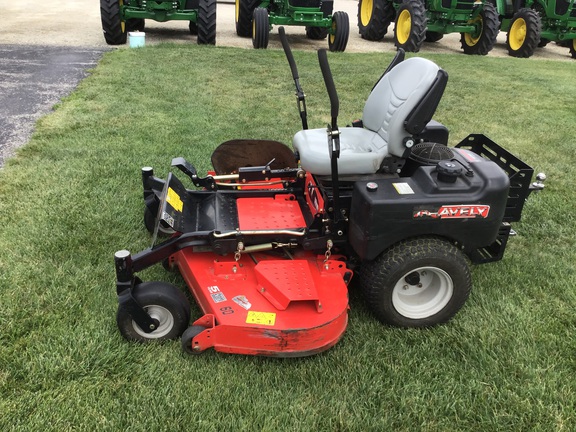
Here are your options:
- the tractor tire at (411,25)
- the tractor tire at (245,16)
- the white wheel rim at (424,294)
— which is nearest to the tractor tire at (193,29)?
the tractor tire at (245,16)

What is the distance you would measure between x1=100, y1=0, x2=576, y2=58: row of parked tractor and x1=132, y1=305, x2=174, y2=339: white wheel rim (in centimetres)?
773

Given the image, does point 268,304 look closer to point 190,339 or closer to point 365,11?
point 190,339

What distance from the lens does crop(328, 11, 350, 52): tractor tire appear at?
384 inches

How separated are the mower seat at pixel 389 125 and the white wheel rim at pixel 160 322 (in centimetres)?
105

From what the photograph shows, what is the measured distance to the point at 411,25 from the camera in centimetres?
986

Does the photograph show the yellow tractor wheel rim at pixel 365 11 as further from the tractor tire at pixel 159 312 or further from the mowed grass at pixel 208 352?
the tractor tire at pixel 159 312

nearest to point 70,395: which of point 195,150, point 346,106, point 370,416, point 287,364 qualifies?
point 287,364

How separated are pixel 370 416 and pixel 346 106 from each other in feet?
16.0

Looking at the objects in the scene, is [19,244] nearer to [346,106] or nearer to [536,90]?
[346,106]

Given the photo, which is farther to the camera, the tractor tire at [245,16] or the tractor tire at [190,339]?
the tractor tire at [245,16]

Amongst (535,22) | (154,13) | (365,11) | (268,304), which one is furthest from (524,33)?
(268,304)

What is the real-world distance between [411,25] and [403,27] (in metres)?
0.78

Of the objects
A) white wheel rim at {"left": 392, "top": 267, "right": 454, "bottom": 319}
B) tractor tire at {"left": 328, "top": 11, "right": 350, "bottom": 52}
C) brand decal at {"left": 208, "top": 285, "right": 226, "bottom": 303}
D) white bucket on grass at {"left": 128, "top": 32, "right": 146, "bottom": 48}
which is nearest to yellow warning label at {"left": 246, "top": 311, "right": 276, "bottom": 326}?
brand decal at {"left": 208, "top": 285, "right": 226, "bottom": 303}

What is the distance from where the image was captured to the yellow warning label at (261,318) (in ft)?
7.58
